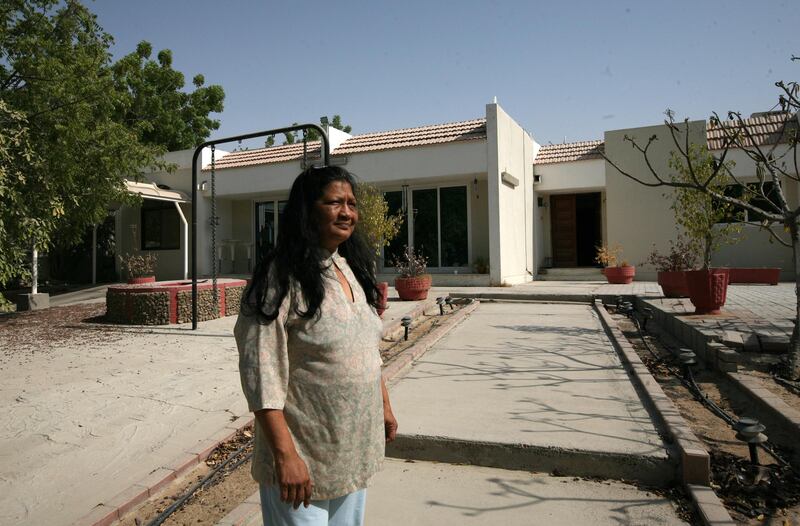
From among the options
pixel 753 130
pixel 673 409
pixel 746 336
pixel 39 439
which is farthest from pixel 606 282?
pixel 39 439

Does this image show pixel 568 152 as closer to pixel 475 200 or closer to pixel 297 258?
pixel 475 200

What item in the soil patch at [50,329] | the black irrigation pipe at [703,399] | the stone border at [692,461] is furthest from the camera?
the soil patch at [50,329]

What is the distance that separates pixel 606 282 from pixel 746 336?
8756 mm

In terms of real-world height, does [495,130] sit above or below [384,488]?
above

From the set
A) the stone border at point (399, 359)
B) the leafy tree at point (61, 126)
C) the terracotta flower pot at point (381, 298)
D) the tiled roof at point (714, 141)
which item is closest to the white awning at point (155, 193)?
the leafy tree at point (61, 126)

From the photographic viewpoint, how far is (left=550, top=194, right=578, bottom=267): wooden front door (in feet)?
55.9

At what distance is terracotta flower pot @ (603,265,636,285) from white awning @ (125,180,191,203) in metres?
12.8

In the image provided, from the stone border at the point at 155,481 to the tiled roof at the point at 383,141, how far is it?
11.2 metres

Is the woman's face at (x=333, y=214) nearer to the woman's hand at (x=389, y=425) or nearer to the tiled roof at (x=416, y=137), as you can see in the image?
the woman's hand at (x=389, y=425)

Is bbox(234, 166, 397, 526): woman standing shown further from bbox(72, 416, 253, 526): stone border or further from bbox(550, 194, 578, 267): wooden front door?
bbox(550, 194, 578, 267): wooden front door

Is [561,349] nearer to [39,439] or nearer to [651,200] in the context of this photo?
[39,439]

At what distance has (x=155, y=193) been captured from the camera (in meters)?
15.7

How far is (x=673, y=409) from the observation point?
395 cm

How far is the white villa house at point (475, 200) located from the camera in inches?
555
